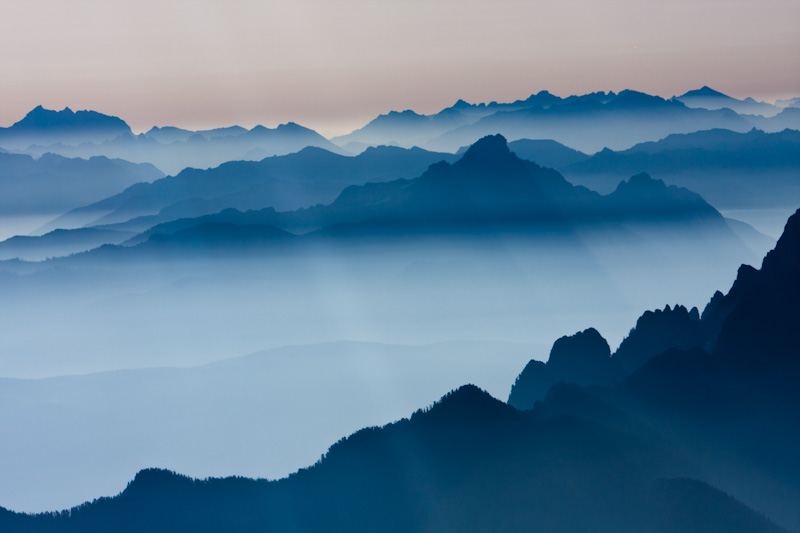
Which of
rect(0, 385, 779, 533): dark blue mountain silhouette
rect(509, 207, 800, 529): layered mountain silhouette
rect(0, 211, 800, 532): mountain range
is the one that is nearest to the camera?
rect(0, 385, 779, 533): dark blue mountain silhouette

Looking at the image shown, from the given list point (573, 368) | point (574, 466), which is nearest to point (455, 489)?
point (574, 466)

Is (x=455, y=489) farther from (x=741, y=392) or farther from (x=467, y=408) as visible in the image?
(x=741, y=392)

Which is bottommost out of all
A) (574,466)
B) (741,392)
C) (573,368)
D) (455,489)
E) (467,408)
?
(574,466)

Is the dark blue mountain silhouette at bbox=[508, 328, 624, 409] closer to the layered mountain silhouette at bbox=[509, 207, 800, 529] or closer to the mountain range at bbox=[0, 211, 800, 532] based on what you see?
the layered mountain silhouette at bbox=[509, 207, 800, 529]

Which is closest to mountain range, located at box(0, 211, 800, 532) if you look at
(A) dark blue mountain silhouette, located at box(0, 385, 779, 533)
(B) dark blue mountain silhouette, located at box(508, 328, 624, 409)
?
(A) dark blue mountain silhouette, located at box(0, 385, 779, 533)

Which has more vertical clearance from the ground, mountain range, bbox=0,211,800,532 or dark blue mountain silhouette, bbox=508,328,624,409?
dark blue mountain silhouette, bbox=508,328,624,409

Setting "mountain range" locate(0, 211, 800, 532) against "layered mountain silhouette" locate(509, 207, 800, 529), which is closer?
"mountain range" locate(0, 211, 800, 532)

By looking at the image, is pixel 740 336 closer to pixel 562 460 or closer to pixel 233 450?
pixel 562 460

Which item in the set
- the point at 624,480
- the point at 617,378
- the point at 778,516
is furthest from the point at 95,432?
the point at 778,516

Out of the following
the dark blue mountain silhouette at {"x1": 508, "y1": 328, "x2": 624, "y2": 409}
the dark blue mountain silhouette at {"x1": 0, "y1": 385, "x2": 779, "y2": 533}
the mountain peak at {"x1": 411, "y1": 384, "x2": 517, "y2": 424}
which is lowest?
the dark blue mountain silhouette at {"x1": 0, "y1": 385, "x2": 779, "y2": 533}
